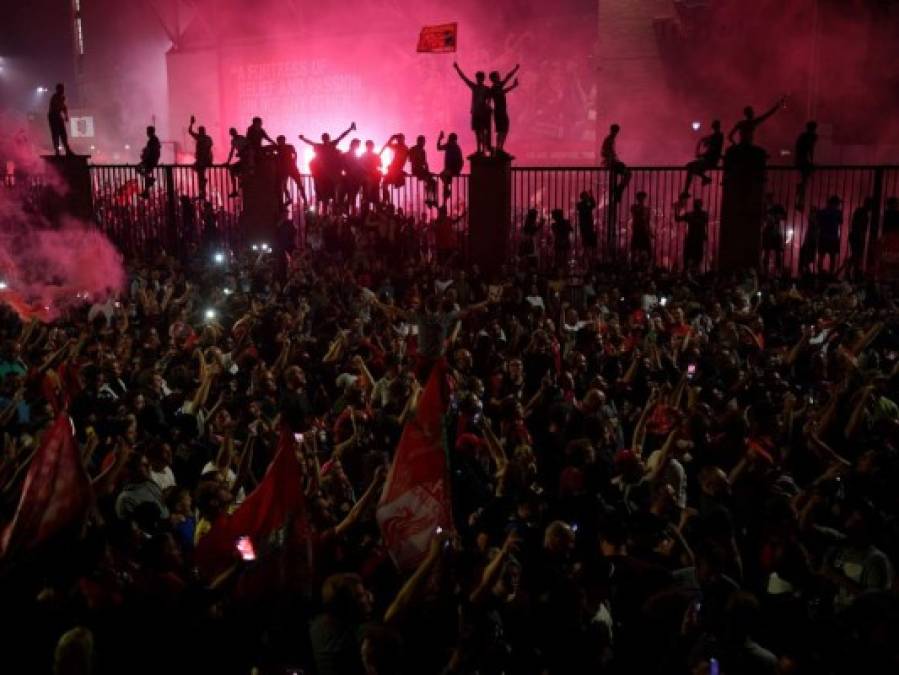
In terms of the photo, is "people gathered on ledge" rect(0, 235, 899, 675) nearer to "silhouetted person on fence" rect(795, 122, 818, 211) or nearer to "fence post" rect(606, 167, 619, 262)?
"silhouetted person on fence" rect(795, 122, 818, 211)

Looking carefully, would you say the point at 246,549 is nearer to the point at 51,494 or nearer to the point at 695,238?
the point at 51,494

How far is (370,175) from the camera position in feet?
64.1

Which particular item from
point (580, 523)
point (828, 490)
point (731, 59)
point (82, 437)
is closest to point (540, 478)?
point (580, 523)

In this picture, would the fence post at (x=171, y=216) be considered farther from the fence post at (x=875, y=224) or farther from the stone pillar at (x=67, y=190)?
the fence post at (x=875, y=224)

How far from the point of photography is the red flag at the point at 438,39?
3639 cm

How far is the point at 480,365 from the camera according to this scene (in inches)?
377

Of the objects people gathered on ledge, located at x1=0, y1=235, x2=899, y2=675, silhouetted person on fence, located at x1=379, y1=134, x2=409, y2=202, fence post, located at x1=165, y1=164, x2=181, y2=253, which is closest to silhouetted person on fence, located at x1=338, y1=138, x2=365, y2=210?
silhouetted person on fence, located at x1=379, y1=134, x2=409, y2=202

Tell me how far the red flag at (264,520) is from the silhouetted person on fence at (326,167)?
48.4 ft

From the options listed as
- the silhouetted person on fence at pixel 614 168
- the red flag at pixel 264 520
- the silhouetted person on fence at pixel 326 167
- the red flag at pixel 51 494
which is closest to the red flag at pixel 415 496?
the red flag at pixel 264 520

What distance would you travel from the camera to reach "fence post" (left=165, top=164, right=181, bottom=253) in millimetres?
20219

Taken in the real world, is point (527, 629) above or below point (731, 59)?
below

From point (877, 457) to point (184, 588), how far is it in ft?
14.5

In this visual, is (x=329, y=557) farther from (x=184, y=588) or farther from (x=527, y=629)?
(x=527, y=629)

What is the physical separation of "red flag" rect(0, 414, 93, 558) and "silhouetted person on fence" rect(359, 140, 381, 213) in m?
14.4
